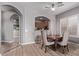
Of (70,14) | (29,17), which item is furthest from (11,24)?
(70,14)

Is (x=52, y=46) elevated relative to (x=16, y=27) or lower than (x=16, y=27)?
lower

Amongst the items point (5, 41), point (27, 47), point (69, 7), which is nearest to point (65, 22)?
point (69, 7)

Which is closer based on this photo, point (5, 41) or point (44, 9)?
point (44, 9)

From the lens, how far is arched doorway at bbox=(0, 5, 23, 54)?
10.1 feet

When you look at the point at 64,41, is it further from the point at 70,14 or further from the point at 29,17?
the point at 29,17

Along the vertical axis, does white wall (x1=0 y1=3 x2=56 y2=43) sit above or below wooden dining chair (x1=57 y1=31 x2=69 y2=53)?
above

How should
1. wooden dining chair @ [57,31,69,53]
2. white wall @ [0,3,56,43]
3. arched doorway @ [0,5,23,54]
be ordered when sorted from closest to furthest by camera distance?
1. white wall @ [0,3,56,43]
2. arched doorway @ [0,5,23,54]
3. wooden dining chair @ [57,31,69,53]

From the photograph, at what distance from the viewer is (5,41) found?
3.22 m

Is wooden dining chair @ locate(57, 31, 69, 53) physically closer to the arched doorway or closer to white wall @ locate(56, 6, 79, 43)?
white wall @ locate(56, 6, 79, 43)

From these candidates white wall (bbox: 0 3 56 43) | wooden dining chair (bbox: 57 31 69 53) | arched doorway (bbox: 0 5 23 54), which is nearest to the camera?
white wall (bbox: 0 3 56 43)

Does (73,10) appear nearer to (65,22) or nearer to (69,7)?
(69,7)

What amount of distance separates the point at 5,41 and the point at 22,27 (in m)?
0.70

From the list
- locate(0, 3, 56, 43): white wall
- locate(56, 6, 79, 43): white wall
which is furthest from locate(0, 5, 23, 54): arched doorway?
locate(56, 6, 79, 43): white wall

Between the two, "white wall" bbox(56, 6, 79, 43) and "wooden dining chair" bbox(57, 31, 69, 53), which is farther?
"wooden dining chair" bbox(57, 31, 69, 53)
